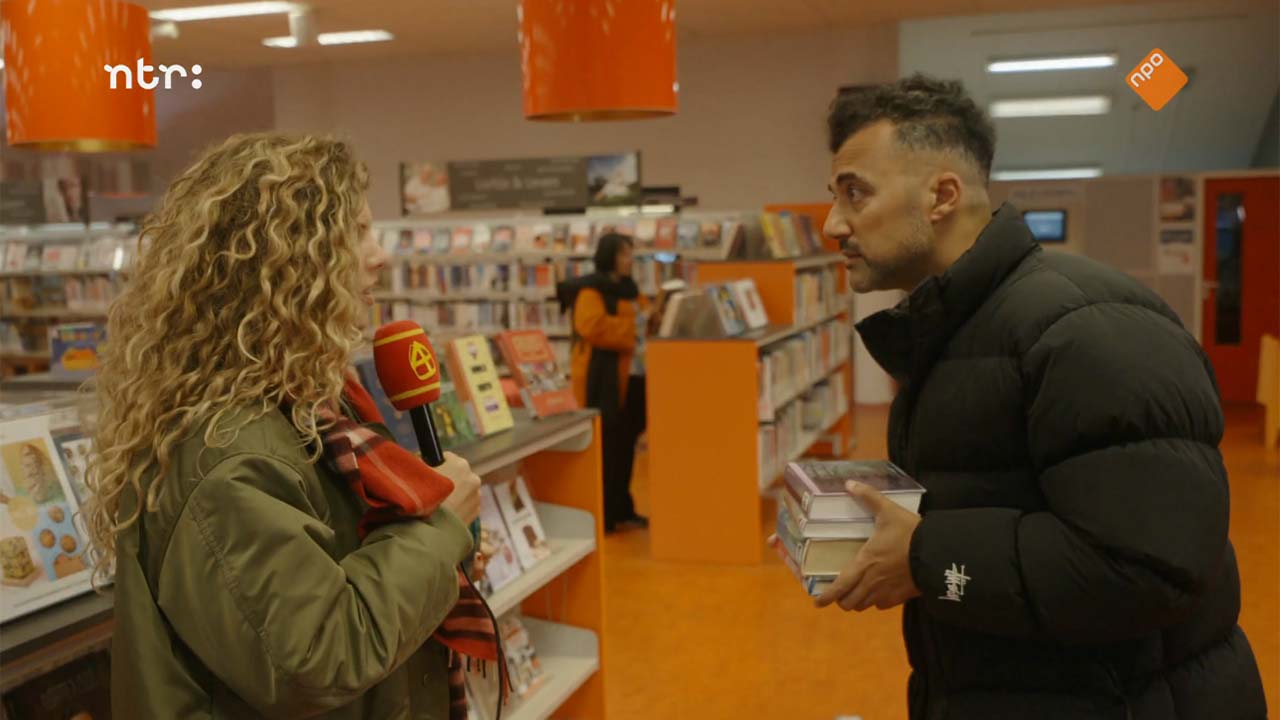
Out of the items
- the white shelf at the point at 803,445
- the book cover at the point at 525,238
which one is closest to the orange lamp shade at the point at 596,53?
the white shelf at the point at 803,445

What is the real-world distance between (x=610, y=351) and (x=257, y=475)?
513 centimetres

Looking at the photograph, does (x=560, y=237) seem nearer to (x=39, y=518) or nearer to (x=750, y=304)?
(x=750, y=304)

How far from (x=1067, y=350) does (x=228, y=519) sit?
42.7 inches

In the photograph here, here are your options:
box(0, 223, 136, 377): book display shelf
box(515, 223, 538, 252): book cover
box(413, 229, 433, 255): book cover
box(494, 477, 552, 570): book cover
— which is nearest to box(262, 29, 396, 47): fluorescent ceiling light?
box(0, 223, 136, 377): book display shelf

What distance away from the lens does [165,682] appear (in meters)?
1.47

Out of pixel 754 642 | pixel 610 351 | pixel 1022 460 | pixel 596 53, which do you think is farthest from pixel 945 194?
pixel 610 351

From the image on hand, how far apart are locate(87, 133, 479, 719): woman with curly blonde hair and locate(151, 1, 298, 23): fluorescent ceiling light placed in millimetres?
8677

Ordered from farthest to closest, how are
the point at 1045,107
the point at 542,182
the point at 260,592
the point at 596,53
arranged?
the point at 1045,107 → the point at 542,182 → the point at 596,53 → the point at 260,592

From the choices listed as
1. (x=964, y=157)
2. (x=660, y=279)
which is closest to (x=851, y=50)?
(x=660, y=279)

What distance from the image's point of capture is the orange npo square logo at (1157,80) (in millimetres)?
3230

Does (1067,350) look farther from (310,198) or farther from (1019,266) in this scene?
(310,198)

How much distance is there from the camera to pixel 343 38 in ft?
37.7

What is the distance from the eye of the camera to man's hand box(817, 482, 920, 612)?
160 centimetres

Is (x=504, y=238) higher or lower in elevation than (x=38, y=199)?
lower
